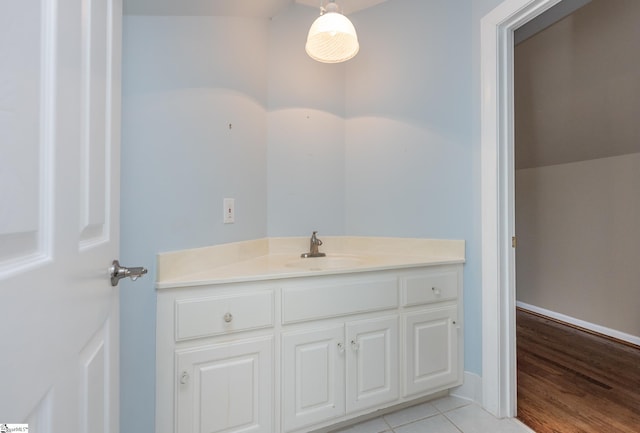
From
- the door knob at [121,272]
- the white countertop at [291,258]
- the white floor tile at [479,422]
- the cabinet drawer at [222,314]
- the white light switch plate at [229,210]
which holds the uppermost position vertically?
the white light switch plate at [229,210]

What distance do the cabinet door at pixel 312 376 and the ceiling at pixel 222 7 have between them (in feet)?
4.76

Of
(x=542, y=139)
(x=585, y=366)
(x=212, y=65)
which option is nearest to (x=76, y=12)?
(x=212, y=65)

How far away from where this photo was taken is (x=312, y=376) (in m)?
1.36

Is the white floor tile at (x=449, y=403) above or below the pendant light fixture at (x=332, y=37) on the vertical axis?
below

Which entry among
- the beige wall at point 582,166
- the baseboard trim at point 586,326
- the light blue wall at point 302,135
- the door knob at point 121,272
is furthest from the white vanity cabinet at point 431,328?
the baseboard trim at point 586,326

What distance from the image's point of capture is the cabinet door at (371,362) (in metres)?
1.43

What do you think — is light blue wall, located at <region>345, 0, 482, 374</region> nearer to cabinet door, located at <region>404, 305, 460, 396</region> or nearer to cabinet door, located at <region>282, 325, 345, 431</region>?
cabinet door, located at <region>404, 305, 460, 396</region>

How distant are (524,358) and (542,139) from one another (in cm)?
195

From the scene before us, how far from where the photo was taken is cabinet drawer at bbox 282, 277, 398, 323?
52.2 inches

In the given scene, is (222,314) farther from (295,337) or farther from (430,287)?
(430,287)

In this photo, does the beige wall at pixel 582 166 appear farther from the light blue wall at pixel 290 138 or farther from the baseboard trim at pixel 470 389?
the baseboard trim at pixel 470 389

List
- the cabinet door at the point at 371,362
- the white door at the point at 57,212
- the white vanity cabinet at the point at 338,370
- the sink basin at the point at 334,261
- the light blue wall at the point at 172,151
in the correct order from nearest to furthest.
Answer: the white door at the point at 57,212, the light blue wall at the point at 172,151, the white vanity cabinet at the point at 338,370, the cabinet door at the point at 371,362, the sink basin at the point at 334,261

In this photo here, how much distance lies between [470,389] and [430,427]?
37 centimetres

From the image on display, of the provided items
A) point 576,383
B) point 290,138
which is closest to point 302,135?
point 290,138
